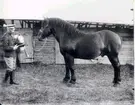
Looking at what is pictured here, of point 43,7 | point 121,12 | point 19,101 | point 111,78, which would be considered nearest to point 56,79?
point 19,101

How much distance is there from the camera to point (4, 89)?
2.04m

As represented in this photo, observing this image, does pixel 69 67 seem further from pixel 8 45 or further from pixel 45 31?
pixel 8 45

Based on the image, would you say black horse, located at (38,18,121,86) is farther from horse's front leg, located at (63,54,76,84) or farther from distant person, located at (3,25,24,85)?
distant person, located at (3,25,24,85)

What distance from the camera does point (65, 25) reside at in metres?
2.18

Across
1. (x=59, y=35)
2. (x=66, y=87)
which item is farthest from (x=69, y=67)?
(x=59, y=35)

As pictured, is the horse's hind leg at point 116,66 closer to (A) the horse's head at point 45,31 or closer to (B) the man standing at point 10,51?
(A) the horse's head at point 45,31

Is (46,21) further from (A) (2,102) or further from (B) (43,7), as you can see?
(A) (2,102)

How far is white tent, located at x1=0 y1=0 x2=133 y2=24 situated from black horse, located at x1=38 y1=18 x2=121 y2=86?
0.11m

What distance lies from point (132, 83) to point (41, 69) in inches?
33.6

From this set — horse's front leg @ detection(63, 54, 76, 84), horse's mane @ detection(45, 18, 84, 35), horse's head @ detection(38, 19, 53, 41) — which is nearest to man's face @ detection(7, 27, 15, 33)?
horse's head @ detection(38, 19, 53, 41)

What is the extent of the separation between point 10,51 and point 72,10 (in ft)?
2.13

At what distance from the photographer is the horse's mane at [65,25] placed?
2.15m

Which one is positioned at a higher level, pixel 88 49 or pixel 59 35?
pixel 59 35

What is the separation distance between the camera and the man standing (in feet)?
6.72
